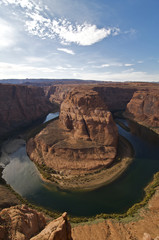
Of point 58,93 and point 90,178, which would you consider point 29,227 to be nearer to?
point 90,178

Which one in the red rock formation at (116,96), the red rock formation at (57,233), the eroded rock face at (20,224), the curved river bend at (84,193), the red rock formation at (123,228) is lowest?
the curved river bend at (84,193)

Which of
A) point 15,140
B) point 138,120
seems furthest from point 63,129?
point 138,120

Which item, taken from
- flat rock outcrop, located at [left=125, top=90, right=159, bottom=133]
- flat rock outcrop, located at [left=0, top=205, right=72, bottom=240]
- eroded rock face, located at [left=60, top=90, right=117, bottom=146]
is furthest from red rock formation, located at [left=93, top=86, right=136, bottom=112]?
flat rock outcrop, located at [left=0, top=205, right=72, bottom=240]

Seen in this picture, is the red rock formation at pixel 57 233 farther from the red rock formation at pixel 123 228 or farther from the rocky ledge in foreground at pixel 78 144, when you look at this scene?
the rocky ledge in foreground at pixel 78 144

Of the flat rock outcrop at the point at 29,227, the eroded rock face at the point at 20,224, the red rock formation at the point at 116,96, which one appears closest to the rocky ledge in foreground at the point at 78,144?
the eroded rock face at the point at 20,224

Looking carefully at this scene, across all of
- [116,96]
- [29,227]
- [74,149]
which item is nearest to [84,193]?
[74,149]
